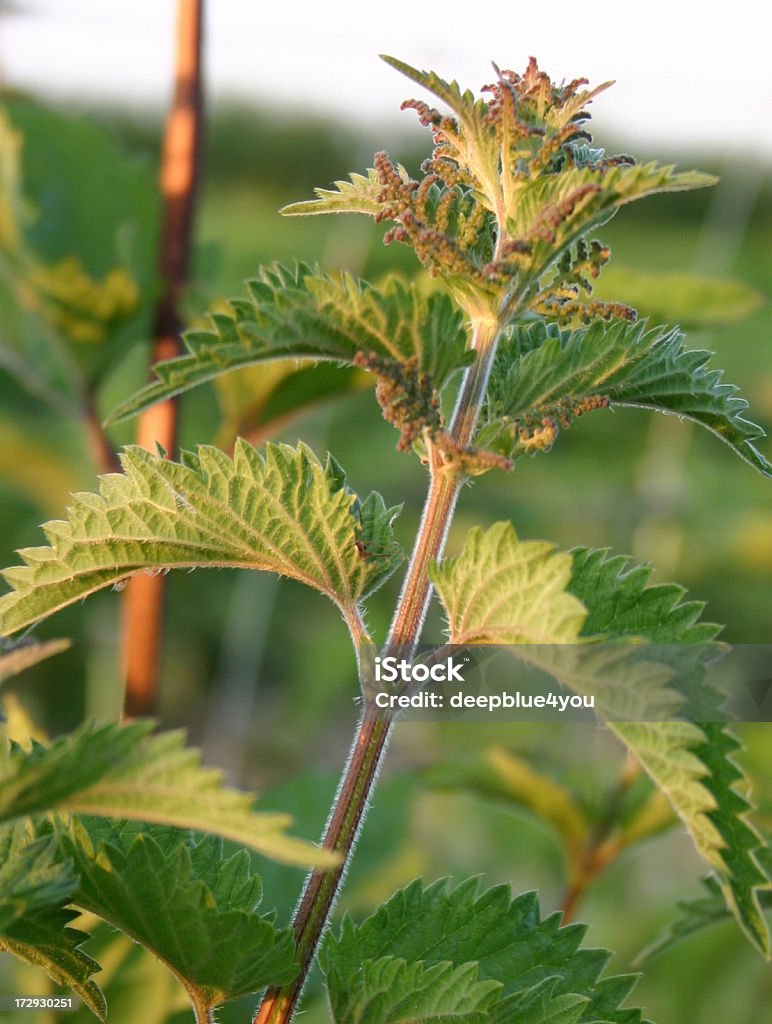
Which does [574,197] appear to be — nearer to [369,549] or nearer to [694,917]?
[369,549]

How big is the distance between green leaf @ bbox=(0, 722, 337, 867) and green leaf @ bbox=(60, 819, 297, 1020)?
2.3 inches

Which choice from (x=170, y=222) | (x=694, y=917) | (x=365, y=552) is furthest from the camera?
(x=170, y=222)

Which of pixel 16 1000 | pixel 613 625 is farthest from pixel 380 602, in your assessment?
pixel 613 625

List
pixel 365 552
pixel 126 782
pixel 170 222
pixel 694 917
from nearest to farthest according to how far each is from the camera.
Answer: pixel 126 782 < pixel 365 552 < pixel 694 917 < pixel 170 222

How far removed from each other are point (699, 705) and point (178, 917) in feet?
0.52

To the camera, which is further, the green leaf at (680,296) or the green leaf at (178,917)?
the green leaf at (680,296)

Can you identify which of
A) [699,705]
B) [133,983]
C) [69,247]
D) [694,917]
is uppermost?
[69,247]

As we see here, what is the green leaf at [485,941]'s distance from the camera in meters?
0.40

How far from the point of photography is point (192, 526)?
14.9 inches

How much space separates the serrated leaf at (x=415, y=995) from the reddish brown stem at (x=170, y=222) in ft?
1.00

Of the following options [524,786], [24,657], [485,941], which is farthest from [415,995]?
[524,786]

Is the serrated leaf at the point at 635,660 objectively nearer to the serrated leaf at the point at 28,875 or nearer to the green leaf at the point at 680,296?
the serrated leaf at the point at 28,875

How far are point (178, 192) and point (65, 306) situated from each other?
96 millimetres

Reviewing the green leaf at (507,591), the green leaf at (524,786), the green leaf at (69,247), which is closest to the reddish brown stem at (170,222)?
the green leaf at (69,247)
